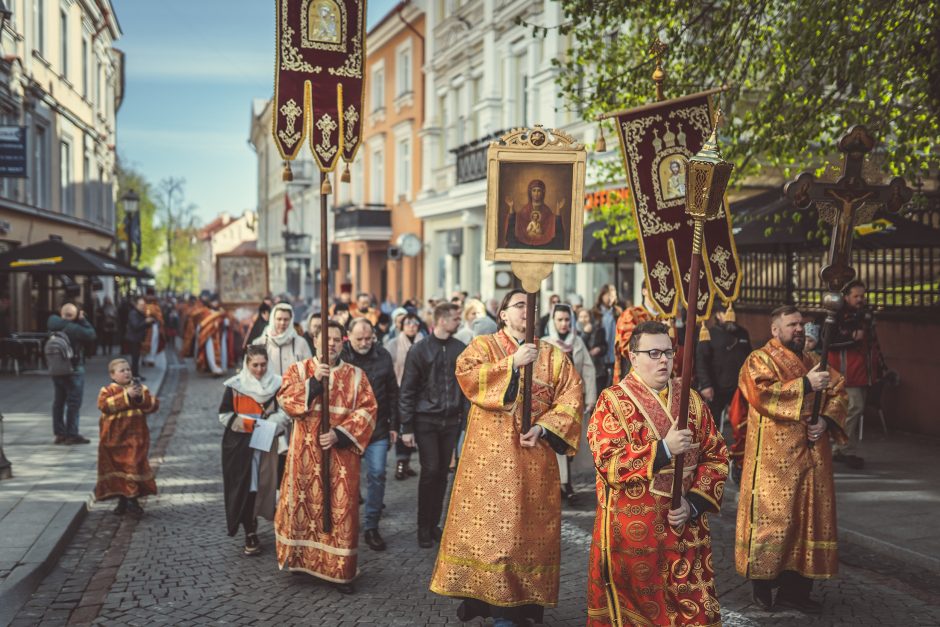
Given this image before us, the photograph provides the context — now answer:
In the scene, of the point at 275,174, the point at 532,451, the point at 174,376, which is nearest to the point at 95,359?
the point at 174,376

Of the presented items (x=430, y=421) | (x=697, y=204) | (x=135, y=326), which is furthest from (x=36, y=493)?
(x=135, y=326)

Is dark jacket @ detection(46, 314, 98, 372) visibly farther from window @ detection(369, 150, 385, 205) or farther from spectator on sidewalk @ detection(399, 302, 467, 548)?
window @ detection(369, 150, 385, 205)

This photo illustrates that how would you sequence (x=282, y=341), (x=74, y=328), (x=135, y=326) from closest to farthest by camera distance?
(x=282, y=341) → (x=74, y=328) → (x=135, y=326)

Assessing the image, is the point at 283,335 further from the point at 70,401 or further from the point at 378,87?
the point at 378,87

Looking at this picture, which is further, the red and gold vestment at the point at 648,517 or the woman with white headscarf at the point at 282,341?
the woman with white headscarf at the point at 282,341

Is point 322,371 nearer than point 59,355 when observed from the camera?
Yes

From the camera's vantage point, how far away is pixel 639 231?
26.5 ft

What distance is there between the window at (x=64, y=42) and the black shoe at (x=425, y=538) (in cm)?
2537

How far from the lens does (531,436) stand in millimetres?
5230

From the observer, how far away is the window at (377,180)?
3647cm

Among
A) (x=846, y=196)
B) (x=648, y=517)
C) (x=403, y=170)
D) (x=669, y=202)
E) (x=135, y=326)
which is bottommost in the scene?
(x=648, y=517)

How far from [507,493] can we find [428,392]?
7.65 ft

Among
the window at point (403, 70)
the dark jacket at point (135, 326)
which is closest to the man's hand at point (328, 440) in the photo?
the dark jacket at point (135, 326)

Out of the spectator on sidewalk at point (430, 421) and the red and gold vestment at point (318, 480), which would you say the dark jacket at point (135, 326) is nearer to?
the spectator on sidewalk at point (430, 421)
